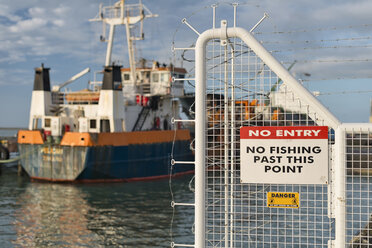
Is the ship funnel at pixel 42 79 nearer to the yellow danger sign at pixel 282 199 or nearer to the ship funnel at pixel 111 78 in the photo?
the ship funnel at pixel 111 78

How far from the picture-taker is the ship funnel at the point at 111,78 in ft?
97.8

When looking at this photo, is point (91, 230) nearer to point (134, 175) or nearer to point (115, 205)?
point (115, 205)

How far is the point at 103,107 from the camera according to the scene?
3006cm

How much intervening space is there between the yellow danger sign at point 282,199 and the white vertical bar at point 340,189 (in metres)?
0.51

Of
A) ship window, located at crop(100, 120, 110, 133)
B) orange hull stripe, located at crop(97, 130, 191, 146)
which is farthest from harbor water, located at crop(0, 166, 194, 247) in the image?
ship window, located at crop(100, 120, 110, 133)

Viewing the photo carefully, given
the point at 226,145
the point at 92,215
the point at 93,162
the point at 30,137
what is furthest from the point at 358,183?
the point at 30,137

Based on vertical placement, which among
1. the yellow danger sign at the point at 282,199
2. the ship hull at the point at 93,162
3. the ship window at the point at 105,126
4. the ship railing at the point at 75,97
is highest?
the ship railing at the point at 75,97

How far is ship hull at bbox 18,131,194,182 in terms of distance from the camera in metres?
28.3

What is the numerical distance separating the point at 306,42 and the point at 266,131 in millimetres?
1213

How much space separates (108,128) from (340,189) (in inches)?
1039

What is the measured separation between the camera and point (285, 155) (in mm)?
5566

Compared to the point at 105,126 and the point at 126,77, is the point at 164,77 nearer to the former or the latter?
the point at 126,77

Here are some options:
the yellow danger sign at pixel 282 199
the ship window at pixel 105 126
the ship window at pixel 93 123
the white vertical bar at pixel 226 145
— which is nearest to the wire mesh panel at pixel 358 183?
the yellow danger sign at pixel 282 199

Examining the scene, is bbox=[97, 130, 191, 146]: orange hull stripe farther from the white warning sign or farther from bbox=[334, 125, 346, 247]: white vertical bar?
bbox=[334, 125, 346, 247]: white vertical bar
